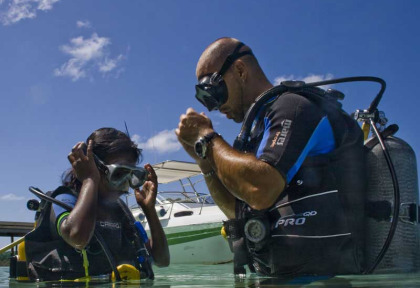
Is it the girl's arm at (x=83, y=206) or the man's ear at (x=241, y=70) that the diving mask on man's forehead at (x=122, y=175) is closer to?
the girl's arm at (x=83, y=206)

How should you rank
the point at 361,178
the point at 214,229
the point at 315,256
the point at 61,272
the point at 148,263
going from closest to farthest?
the point at 315,256 → the point at 361,178 → the point at 61,272 → the point at 148,263 → the point at 214,229

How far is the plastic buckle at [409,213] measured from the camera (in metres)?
2.36

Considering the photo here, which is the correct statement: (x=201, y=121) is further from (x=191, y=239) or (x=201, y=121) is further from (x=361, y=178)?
(x=191, y=239)

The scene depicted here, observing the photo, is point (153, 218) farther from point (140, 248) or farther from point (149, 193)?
point (140, 248)

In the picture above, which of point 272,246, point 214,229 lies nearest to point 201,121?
point 272,246

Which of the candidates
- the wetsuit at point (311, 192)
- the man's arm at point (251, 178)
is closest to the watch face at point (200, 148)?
the man's arm at point (251, 178)

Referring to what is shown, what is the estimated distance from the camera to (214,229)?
1149cm

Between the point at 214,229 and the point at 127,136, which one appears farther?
the point at 214,229

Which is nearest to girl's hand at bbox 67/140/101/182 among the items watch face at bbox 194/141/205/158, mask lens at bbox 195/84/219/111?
mask lens at bbox 195/84/219/111

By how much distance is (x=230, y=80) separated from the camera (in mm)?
2844

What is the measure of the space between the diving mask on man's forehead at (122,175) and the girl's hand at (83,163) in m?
0.22

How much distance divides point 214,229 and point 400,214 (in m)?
9.35

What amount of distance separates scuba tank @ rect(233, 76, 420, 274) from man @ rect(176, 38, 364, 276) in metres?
0.06

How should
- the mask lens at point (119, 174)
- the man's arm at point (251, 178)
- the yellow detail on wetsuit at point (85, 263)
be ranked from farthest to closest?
the mask lens at point (119, 174), the yellow detail on wetsuit at point (85, 263), the man's arm at point (251, 178)
